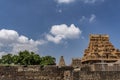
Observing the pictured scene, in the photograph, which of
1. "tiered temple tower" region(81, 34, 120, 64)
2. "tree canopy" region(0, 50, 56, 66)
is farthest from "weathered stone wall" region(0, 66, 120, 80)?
"tiered temple tower" region(81, 34, 120, 64)

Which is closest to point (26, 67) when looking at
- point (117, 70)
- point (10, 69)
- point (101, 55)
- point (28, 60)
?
point (10, 69)

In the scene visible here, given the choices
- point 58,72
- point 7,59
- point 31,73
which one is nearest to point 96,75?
point 58,72

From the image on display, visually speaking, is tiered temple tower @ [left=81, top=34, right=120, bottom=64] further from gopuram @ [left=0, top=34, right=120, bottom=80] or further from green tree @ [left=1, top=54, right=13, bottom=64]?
gopuram @ [left=0, top=34, right=120, bottom=80]

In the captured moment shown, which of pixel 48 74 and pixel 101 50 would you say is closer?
pixel 48 74

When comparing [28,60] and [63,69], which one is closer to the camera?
[63,69]

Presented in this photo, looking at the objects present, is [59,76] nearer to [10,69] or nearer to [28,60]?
[10,69]

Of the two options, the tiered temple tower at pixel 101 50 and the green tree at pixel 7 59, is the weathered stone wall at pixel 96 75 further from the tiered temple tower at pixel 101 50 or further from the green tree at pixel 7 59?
the tiered temple tower at pixel 101 50

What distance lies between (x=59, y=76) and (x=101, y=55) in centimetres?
3558

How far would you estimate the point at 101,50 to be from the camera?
60500 mm

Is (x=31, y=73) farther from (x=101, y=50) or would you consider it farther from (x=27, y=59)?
(x=101, y=50)

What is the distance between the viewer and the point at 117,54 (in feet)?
201

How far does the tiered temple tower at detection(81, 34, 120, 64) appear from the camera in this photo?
190 ft

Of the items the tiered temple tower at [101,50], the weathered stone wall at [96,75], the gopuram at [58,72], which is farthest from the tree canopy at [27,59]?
the weathered stone wall at [96,75]

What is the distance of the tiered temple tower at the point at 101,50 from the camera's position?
190ft
